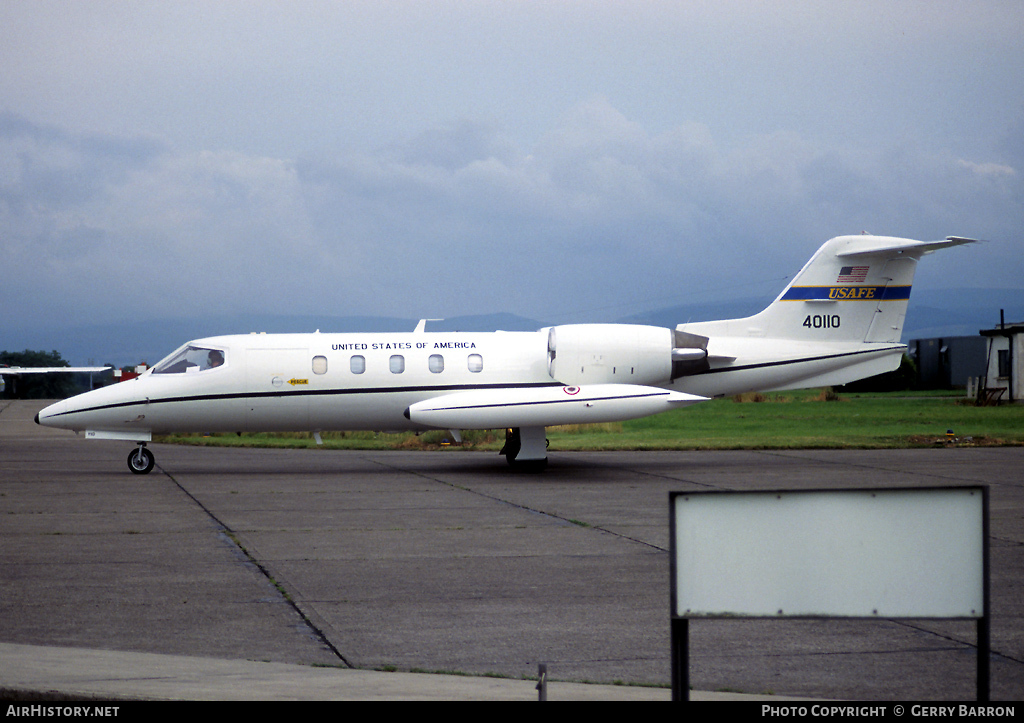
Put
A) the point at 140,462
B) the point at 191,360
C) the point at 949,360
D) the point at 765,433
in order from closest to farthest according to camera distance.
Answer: the point at 191,360
the point at 140,462
the point at 765,433
the point at 949,360

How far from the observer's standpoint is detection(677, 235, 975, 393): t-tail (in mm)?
22297

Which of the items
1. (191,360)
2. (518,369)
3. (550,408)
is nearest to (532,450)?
(550,408)

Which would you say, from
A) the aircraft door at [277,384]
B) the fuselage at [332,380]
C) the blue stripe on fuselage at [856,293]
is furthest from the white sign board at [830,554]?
the blue stripe on fuselage at [856,293]

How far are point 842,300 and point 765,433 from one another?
12.3m

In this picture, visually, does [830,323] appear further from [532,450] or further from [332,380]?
[332,380]

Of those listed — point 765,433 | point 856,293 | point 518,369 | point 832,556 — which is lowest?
point 765,433

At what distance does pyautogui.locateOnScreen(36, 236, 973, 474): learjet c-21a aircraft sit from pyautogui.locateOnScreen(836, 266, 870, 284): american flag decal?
0.03 metres

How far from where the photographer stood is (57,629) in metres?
7.98

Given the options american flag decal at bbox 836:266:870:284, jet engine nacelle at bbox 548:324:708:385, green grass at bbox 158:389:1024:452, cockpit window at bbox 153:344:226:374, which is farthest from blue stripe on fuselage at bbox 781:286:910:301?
cockpit window at bbox 153:344:226:374

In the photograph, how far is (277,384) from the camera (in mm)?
21016

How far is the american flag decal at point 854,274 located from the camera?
22391 millimetres

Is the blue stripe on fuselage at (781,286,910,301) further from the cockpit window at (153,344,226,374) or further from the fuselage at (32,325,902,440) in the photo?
the cockpit window at (153,344,226,374)
